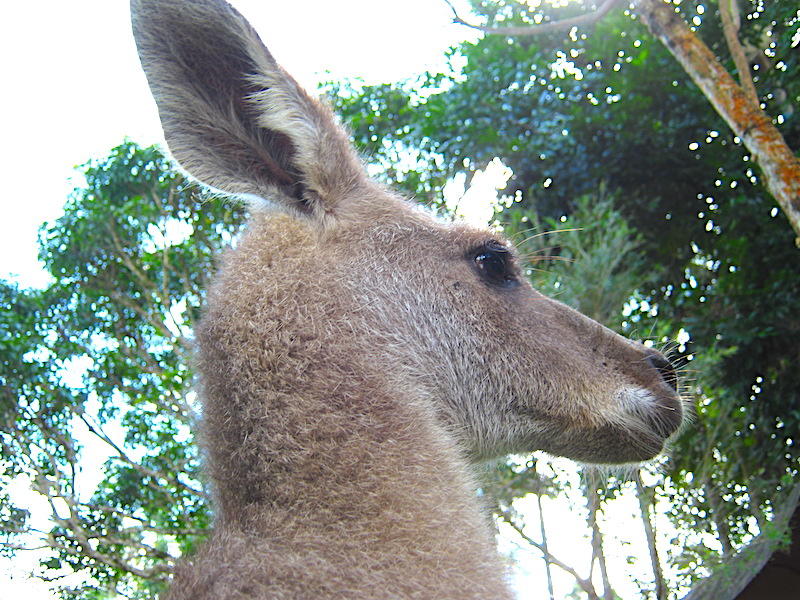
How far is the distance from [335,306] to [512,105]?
7.51m

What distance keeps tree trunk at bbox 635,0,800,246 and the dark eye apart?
3432 millimetres

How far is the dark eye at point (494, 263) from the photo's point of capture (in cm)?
235

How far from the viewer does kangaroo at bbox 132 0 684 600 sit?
1.66 metres

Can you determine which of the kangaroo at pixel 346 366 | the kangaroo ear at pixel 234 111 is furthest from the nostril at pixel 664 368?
the kangaroo ear at pixel 234 111

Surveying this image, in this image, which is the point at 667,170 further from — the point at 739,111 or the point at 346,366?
the point at 346,366

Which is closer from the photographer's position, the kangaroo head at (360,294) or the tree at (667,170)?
the kangaroo head at (360,294)

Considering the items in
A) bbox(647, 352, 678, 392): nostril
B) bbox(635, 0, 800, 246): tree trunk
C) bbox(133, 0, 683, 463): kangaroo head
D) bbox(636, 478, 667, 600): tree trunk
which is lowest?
bbox(636, 478, 667, 600): tree trunk

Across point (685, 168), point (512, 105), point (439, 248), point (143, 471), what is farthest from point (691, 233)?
point (439, 248)

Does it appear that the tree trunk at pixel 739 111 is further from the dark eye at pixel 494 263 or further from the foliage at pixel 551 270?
the dark eye at pixel 494 263

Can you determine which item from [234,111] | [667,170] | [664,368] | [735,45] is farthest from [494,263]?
[667,170]

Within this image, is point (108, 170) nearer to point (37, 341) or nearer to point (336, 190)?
point (37, 341)

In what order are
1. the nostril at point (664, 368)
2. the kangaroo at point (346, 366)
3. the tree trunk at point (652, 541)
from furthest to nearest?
the tree trunk at point (652, 541) → the nostril at point (664, 368) → the kangaroo at point (346, 366)

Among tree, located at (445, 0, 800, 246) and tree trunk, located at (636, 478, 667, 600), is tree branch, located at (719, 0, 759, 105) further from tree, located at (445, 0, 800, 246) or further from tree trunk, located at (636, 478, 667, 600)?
tree trunk, located at (636, 478, 667, 600)

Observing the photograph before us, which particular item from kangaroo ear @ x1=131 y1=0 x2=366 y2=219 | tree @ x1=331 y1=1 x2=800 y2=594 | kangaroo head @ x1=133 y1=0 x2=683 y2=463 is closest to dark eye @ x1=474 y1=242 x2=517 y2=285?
kangaroo head @ x1=133 y1=0 x2=683 y2=463
